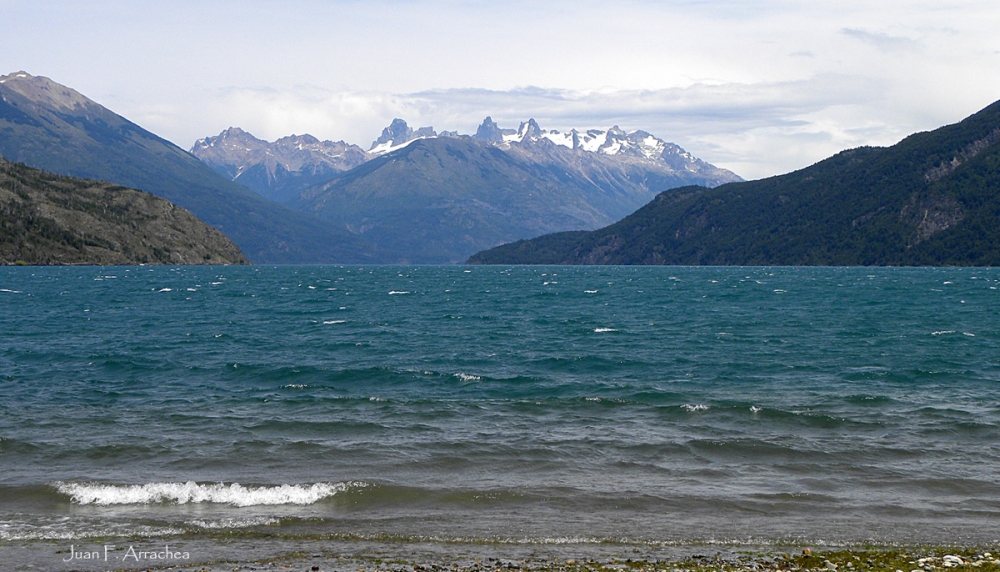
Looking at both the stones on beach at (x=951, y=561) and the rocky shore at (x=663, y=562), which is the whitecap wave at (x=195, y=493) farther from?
the stones on beach at (x=951, y=561)

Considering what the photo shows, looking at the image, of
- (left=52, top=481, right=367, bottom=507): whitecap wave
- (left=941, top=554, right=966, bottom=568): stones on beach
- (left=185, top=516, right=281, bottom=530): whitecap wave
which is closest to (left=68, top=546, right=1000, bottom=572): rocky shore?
(left=941, top=554, right=966, bottom=568): stones on beach

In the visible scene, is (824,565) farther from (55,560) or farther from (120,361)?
(120,361)

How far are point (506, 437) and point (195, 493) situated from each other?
→ 1232 centimetres

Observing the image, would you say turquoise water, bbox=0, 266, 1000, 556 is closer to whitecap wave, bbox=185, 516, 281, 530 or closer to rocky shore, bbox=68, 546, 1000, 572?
whitecap wave, bbox=185, 516, 281, 530

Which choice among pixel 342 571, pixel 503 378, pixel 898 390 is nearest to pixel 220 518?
pixel 342 571

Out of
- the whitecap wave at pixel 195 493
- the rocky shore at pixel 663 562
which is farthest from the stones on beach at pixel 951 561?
the whitecap wave at pixel 195 493

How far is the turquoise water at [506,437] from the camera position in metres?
23.3

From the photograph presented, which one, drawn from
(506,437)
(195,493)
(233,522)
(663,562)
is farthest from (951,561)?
(195,493)

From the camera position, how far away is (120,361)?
5416 centimetres

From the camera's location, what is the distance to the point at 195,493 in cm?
2552

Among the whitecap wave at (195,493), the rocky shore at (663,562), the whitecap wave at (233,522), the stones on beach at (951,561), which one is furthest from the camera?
the whitecap wave at (195,493)

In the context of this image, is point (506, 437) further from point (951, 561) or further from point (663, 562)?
point (951, 561)

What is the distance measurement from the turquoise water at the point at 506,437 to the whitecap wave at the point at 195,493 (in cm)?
9

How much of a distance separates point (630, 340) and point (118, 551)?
169 feet
